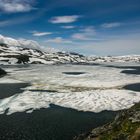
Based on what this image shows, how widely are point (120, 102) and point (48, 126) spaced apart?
40.5 ft

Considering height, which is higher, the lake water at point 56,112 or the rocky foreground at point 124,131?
the rocky foreground at point 124,131

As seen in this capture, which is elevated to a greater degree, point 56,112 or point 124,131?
point 124,131

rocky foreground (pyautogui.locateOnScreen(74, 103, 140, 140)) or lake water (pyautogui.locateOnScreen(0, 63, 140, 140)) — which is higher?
rocky foreground (pyautogui.locateOnScreen(74, 103, 140, 140))

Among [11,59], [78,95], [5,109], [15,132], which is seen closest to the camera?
[15,132]

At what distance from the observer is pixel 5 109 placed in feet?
90.9

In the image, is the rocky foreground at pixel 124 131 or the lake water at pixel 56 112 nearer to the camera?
the rocky foreground at pixel 124 131

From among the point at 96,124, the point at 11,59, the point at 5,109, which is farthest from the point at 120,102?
the point at 11,59

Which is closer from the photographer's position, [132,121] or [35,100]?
[132,121]

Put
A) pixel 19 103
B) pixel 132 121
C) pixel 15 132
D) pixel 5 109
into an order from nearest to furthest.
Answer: pixel 132 121 → pixel 15 132 → pixel 5 109 → pixel 19 103

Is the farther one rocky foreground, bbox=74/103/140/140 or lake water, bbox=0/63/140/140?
lake water, bbox=0/63/140/140

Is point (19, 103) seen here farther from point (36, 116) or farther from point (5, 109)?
point (36, 116)

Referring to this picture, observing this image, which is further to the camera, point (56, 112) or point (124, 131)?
point (56, 112)

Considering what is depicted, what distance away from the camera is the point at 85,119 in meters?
24.5

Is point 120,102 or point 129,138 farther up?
point 129,138
